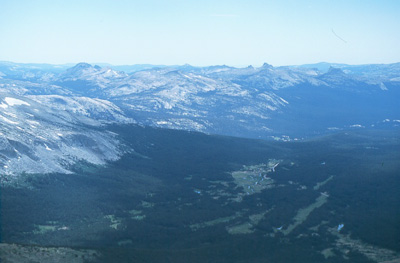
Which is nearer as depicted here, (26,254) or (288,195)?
(26,254)

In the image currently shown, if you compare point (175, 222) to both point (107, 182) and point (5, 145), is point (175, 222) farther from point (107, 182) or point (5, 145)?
point (5, 145)

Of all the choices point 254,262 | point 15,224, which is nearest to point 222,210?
point 254,262

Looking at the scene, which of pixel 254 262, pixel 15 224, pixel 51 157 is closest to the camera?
pixel 254 262

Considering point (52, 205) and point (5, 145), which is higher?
point (5, 145)

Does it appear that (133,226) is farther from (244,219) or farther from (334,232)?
(334,232)

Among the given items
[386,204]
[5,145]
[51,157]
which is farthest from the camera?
[51,157]

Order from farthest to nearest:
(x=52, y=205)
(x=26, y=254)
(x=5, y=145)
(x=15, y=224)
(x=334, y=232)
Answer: (x=5, y=145)
(x=52, y=205)
(x=334, y=232)
(x=15, y=224)
(x=26, y=254)

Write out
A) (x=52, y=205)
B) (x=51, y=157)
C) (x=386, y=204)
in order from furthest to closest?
(x=51, y=157), (x=386, y=204), (x=52, y=205)

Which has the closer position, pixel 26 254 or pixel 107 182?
pixel 26 254

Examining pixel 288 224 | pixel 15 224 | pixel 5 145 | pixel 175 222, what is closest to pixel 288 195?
pixel 288 224
